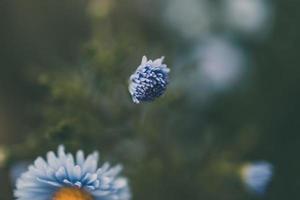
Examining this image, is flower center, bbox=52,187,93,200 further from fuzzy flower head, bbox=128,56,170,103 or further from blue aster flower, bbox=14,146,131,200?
fuzzy flower head, bbox=128,56,170,103

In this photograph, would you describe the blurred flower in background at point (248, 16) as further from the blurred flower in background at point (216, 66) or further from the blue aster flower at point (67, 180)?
the blue aster flower at point (67, 180)

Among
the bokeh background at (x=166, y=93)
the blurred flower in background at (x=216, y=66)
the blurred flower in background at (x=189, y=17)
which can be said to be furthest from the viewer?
the blurred flower in background at (x=189, y=17)

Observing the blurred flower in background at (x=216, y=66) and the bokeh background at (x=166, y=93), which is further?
the blurred flower in background at (x=216, y=66)

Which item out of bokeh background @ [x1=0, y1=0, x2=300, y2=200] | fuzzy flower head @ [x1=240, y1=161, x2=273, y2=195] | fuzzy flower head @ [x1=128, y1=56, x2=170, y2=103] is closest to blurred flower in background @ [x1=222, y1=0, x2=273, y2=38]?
bokeh background @ [x1=0, y1=0, x2=300, y2=200]

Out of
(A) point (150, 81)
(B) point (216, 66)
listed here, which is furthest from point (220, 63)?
(A) point (150, 81)

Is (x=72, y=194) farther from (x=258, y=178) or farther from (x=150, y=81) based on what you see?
(x=258, y=178)

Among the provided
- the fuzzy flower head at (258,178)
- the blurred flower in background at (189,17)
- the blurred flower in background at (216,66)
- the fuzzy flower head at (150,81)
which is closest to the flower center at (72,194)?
the fuzzy flower head at (150,81)

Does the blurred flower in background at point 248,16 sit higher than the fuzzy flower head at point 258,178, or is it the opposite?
the blurred flower in background at point 248,16
